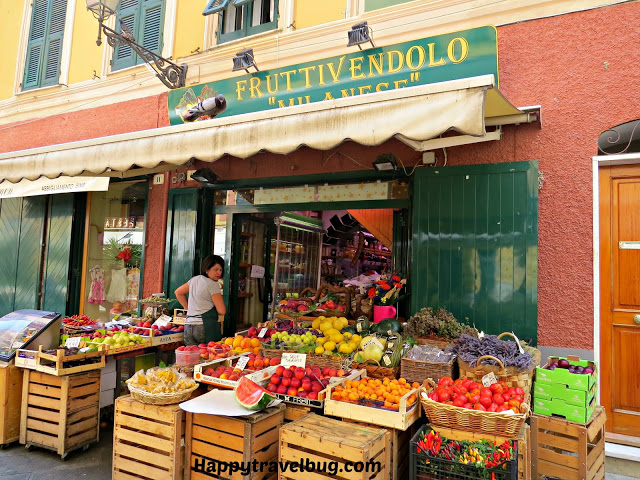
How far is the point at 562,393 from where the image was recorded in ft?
11.3

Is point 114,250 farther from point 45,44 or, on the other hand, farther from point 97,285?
point 45,44

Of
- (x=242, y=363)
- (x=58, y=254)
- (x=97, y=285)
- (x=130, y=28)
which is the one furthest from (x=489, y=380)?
(x=130, y=28)

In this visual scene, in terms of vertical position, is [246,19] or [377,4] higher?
[246,19]

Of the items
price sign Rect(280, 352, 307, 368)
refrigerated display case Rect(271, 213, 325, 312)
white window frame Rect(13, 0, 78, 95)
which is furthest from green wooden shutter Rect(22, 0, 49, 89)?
price sign Rect(280, 352, 307, 368)

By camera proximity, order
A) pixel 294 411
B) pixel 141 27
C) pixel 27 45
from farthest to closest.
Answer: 1. pixel 27 45
2. pixel 141 27
3. pixel 294 411

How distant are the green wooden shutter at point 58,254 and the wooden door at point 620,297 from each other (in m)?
8.26

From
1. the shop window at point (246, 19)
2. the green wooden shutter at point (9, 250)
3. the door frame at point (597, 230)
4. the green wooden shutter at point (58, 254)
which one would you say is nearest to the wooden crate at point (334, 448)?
the door frame at point (597, 230)

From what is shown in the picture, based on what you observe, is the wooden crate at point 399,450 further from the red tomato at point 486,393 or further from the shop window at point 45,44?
the shop window at point 45,44

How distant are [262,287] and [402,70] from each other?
4491 millimetres

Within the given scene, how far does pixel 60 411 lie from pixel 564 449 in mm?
4613

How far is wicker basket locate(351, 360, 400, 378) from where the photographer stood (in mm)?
4086

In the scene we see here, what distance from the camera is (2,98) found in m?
9.55

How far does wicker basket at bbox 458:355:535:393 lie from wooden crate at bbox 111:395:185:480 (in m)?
2.49

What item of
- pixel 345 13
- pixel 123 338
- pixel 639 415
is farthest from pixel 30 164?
pixel 639 415
